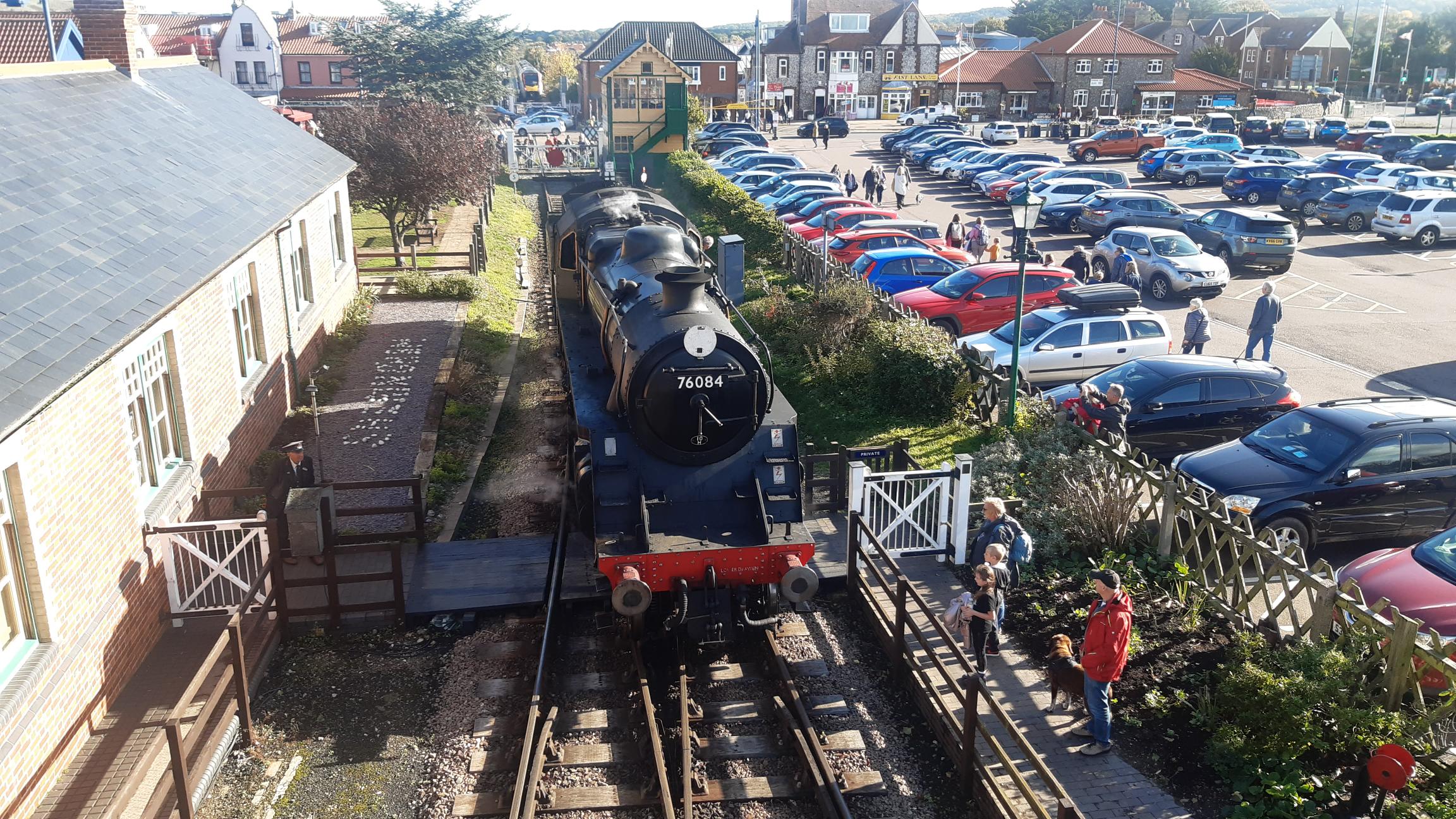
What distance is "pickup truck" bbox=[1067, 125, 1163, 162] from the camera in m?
51.3

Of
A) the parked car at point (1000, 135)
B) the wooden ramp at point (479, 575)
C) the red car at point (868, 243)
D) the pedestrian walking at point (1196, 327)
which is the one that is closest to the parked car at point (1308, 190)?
the red car at point (868, 243)

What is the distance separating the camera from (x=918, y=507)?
1210cm

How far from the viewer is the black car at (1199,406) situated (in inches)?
571

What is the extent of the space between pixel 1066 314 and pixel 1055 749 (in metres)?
10.7

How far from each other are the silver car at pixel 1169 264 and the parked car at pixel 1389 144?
3266cm

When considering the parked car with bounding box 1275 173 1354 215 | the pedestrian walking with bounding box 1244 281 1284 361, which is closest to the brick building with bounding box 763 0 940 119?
the parked car with bounding box 1275 173 1354 215

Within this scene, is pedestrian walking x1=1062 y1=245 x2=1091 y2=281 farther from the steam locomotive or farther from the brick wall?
the brick wall

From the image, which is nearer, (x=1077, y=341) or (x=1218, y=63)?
(x=1077, y=341)

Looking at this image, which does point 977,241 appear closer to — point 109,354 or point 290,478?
point 290,478

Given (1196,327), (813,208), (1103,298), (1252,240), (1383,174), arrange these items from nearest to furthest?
(1196,327)
(1103,298)
(1252,240)
(813,208)
(1383,174)

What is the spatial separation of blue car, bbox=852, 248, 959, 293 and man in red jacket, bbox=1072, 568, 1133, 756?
47.8 feet

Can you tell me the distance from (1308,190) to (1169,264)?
49.4ft

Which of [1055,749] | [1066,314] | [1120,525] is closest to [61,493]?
[1055,749]

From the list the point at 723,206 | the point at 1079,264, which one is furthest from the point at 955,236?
the point at 723,206
